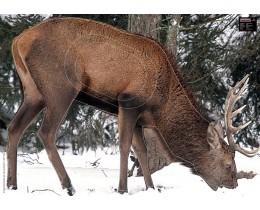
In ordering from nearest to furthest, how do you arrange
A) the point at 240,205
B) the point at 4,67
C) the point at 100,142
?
the point at 240,205 < the point at 4,67 < the point at 100,142

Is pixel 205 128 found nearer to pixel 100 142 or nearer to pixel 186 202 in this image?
pixel 186 202

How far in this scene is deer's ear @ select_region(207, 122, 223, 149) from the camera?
9.07m

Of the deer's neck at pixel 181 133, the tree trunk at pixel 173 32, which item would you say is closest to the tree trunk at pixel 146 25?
the tree trunk at pixel 173 32

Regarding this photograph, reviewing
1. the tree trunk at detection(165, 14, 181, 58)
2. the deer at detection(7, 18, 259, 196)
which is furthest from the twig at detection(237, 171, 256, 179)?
the tree trunk at detection(165, 14, 181, 58)

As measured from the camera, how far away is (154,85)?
9.03 m

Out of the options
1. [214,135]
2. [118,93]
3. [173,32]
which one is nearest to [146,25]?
[173,32]

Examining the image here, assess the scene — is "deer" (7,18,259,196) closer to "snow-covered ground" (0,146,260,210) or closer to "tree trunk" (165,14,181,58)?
"snow-covered ground" (0,146,260,210)

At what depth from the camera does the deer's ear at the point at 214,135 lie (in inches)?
357

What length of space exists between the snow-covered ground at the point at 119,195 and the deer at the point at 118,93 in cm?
25

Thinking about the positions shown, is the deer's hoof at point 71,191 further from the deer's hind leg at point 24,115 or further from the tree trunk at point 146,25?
the tree trunk at point 146,25

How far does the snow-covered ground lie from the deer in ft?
0.81
